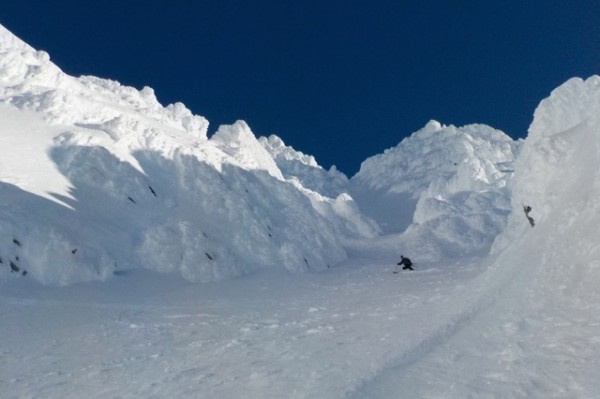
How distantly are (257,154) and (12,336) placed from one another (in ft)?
261

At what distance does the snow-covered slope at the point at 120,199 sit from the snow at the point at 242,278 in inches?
8.1

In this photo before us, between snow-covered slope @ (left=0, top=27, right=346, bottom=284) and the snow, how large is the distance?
0.68 feet

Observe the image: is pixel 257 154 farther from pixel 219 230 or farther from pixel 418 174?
pixel 418 174

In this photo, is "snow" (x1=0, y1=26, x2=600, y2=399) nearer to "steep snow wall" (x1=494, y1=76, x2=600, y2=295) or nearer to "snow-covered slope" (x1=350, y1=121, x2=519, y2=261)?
"steep snow wall" (x1=494, y1=76, x2=600, y2=295)

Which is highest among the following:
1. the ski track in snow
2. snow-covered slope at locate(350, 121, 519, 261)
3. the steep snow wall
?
snow-covered slope at locate(350, 121, 519, 261)

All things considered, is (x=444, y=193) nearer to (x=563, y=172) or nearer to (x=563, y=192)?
(x=563, y=172)

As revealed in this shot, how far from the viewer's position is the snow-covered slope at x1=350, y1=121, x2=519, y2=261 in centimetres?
7912

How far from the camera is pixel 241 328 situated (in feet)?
71.5

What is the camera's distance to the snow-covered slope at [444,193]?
79125 millimetres

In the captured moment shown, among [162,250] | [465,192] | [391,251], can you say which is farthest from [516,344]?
[465,192]

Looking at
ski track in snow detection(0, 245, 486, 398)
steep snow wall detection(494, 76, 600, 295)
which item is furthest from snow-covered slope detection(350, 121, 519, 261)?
ski track in snow detection(0, 245, 486, 398)

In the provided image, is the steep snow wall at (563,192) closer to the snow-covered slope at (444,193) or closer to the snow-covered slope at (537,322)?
the snow-covered slope at (537,322)

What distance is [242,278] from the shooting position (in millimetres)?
42969

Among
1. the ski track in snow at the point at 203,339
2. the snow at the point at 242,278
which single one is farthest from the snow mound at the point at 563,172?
the ski track in snow at the point at 203,339
